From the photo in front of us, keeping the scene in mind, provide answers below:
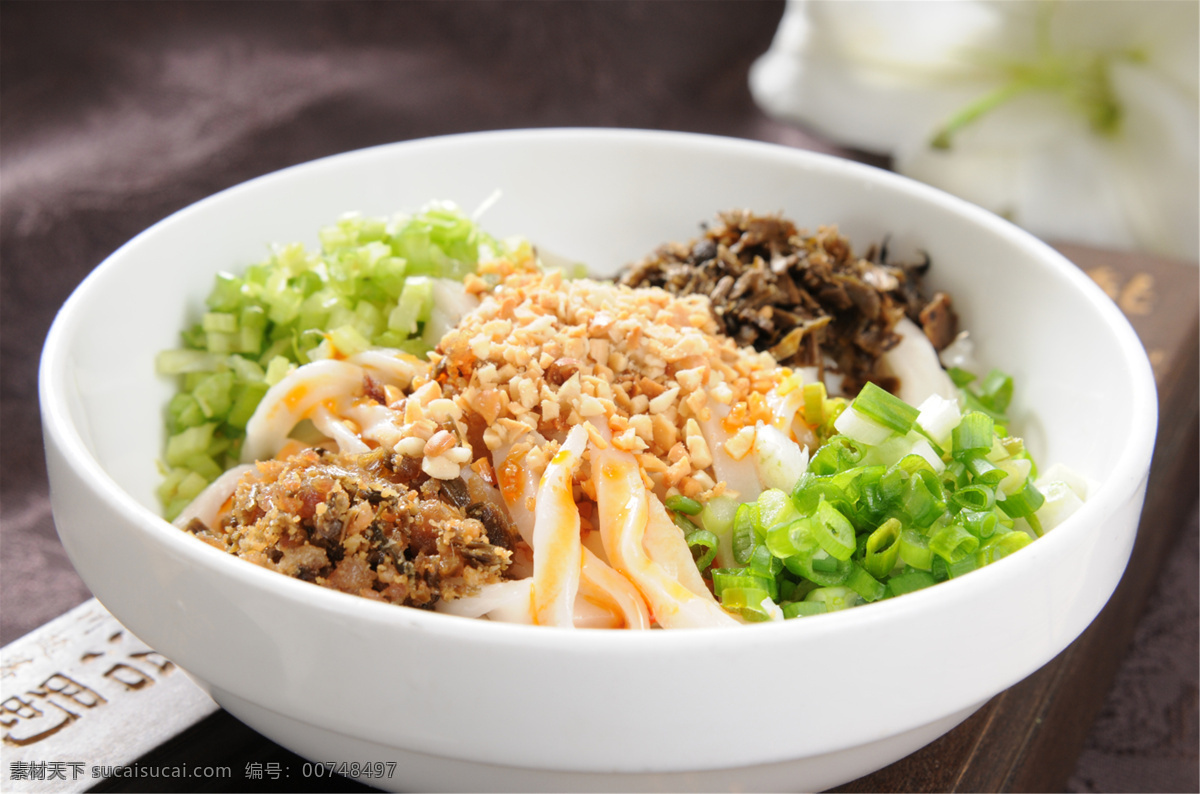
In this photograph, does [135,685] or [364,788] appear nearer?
[364,788]

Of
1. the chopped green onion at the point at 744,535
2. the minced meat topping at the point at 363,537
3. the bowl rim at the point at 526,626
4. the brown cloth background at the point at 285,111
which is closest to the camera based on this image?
the bowl rim at the point at 526,626

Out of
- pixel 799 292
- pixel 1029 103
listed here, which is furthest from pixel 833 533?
pixel 1029 103

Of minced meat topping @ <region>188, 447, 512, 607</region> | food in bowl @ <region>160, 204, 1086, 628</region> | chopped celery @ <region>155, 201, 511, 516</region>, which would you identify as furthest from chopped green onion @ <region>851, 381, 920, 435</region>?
chopped celery @ <region>155, 201, 511, 516</region>

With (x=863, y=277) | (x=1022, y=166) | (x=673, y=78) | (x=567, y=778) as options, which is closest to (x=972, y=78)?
(x=1022, y=166)

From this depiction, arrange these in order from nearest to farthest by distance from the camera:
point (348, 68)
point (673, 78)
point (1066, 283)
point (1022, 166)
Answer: point (1066, 283) < point (1022, 166) < point (348, 68) < point (673, 78)

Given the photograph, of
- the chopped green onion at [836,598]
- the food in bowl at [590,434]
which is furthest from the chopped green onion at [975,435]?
the chopped green onion at [836,598]

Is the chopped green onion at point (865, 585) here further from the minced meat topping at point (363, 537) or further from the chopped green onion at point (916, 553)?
the minced meat topping at point (363, 537)

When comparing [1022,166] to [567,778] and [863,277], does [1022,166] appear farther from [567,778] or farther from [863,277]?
[567,778]
